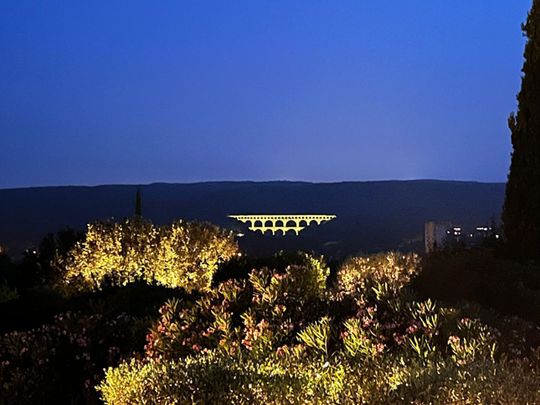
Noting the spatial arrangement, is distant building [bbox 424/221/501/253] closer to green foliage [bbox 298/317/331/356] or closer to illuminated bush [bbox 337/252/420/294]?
illuminated bush [bbox 337/252/420/294]

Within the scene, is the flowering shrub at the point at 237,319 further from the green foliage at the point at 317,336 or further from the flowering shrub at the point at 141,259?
the flowering shrub at the point at 141,259

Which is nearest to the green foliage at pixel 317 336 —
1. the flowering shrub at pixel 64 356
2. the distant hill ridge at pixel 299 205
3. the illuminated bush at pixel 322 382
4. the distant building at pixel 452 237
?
the illuminated bush at pixel 322 382

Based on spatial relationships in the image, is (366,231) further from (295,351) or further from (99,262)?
(295,351)

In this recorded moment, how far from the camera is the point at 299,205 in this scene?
152ft

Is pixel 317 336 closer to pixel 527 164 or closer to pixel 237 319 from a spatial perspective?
pixel 237 319

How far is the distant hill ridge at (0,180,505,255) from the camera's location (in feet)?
128

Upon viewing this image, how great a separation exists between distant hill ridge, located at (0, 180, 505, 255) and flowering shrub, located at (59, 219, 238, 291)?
65.2ft

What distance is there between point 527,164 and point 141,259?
269 inches

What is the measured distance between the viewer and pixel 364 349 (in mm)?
5711

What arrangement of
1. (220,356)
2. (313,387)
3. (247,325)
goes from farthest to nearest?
(247,325), (220,356), (313,387)

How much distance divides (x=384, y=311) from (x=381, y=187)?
4231 centimetres

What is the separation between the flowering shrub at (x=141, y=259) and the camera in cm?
1512

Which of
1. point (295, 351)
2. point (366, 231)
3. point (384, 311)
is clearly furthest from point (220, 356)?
point (366, 231)

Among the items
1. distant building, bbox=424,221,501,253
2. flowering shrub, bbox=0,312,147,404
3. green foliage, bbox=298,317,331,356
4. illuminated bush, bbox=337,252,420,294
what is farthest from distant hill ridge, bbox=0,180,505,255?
green foliage, bbox=298,317,331,356
